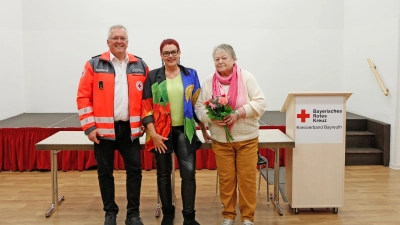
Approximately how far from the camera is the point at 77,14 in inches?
263

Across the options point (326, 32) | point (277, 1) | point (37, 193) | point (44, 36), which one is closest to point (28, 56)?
point (44, 36)

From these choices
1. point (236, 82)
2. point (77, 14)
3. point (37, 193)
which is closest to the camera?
point (236, 82)

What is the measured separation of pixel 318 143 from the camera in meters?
3.45

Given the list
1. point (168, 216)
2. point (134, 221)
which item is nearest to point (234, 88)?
point (168, 216)

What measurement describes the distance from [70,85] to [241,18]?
2.95 metres

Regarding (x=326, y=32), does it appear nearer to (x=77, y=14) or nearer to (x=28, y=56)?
(x=77, y=14)

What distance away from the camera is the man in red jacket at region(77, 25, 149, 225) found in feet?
9.93

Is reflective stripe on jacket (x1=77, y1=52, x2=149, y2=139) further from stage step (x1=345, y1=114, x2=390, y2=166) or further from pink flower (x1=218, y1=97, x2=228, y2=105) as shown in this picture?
stage step (x1=345, y1=114, x2=390, y2=166)

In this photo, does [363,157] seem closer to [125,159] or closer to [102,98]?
[125,159]

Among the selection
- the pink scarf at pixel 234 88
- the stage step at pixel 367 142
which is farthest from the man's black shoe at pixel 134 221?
the stage step at pixel 367 142

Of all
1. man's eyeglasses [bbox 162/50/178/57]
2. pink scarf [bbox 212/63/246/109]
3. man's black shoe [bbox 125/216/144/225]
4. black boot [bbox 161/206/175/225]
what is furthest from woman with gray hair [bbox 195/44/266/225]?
man's black shoe [bbox 125/216/144/225]

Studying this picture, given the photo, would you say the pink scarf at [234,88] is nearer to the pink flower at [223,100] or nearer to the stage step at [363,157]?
the pink flower at [223,100]

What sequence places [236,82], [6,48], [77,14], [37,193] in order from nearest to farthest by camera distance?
[236,82], [37,193], [6,48], [77,14]

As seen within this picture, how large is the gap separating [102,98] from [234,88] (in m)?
0.95
